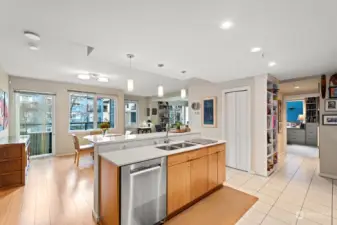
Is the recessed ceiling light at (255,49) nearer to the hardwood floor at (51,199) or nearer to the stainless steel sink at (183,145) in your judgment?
the stainless steel sink at (183,145)

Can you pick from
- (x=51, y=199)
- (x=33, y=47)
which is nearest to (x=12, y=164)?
(x=51, y=199)

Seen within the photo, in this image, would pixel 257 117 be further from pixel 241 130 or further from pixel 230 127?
pixel 230 127

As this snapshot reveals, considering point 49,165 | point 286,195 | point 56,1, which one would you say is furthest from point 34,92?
point 286,195

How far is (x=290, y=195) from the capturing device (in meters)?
2.87

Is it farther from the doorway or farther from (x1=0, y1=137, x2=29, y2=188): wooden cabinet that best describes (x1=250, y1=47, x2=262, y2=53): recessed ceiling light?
(x1=0, y1=137, x2=29, y2=188): wooden cabinet

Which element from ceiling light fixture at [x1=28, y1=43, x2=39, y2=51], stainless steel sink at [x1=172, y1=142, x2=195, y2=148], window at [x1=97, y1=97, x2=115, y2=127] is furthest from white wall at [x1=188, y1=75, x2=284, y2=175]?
window at [x1=97, y1=97, x2=115, y2=127]

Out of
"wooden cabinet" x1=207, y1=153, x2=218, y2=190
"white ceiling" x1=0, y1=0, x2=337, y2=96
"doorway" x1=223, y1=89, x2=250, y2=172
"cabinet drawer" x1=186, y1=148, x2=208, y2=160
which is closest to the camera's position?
"white ceiling" x1=0, y1=0, x2=337, y2=96

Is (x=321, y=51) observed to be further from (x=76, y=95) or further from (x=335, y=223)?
(x=76, y=95)

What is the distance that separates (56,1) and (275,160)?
5061 millimetres

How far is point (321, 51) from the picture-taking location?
7.99ft

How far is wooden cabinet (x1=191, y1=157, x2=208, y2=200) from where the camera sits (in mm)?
2537

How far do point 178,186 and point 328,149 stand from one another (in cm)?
372

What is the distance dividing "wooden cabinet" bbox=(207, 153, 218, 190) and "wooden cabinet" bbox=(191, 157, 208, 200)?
0.32 ft

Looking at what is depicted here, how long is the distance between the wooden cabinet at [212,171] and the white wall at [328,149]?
2717 millimetres
